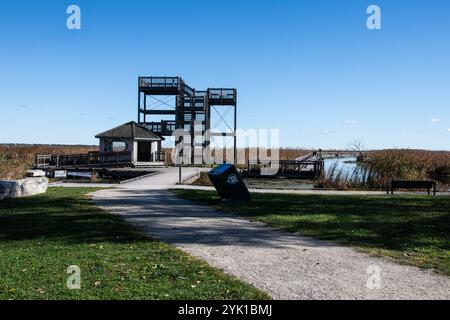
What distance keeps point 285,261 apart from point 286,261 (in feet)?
0.05

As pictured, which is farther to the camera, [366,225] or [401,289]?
[366,225]

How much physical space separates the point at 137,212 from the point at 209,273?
7.37 m

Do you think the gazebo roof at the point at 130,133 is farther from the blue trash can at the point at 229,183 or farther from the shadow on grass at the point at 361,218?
the blue trash can at the point at 229,183

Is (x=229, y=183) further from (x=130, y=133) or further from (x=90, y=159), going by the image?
(x=90, y=159)

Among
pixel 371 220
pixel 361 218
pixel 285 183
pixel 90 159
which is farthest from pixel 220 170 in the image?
pixel 90 159

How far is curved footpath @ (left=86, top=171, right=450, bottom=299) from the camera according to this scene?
6305 mm

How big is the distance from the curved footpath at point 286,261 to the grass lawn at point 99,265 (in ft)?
1.57

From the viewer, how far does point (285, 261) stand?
7934 mm

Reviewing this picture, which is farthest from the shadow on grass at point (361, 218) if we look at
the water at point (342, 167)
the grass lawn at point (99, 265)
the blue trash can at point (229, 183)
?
the water at point (342, 167)

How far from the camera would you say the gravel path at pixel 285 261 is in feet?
20.7

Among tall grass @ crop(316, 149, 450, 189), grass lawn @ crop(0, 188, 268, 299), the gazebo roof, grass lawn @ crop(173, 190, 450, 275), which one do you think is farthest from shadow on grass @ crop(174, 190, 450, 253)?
the gazebo roof

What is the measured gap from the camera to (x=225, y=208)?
1508 centimetres
